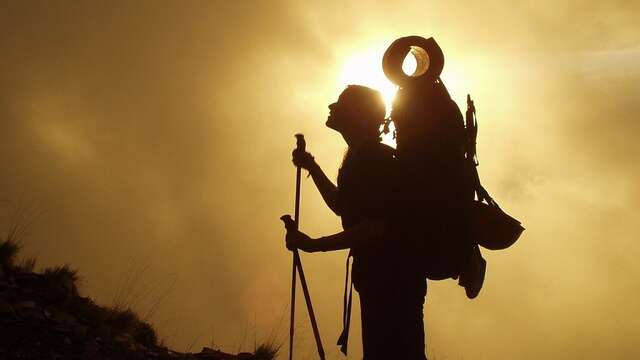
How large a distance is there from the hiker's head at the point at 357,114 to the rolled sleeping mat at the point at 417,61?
343 millimetres

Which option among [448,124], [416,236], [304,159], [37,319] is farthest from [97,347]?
[448,124]

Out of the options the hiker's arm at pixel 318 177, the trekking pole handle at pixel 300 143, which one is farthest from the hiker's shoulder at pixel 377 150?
the trekking pole handle at pixel 300 143

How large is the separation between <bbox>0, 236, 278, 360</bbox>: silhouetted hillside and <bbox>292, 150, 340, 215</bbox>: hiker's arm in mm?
3927

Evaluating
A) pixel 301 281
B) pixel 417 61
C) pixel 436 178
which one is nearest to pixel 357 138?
pixel 417 61

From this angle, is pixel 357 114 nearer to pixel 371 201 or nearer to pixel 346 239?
pixel 371 201

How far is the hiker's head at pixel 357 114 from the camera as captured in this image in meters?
4.04

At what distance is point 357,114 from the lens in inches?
159

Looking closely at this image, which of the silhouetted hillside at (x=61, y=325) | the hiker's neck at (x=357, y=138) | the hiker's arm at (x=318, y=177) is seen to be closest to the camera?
the hiker's neck at (x=357, y=138)

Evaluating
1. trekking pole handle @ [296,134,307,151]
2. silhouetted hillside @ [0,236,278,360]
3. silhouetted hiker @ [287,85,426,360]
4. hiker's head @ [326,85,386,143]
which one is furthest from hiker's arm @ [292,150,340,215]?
silhouetted hillside @ [0,236,278,360]

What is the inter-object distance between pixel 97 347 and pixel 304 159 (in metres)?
4.24

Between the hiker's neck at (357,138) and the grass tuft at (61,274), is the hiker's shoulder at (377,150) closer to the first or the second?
the hiker's neck at (357,138)

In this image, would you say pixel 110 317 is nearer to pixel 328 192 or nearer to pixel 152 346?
pixel 152 346

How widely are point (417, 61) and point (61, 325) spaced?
18.9 feet

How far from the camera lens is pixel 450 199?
345cm
